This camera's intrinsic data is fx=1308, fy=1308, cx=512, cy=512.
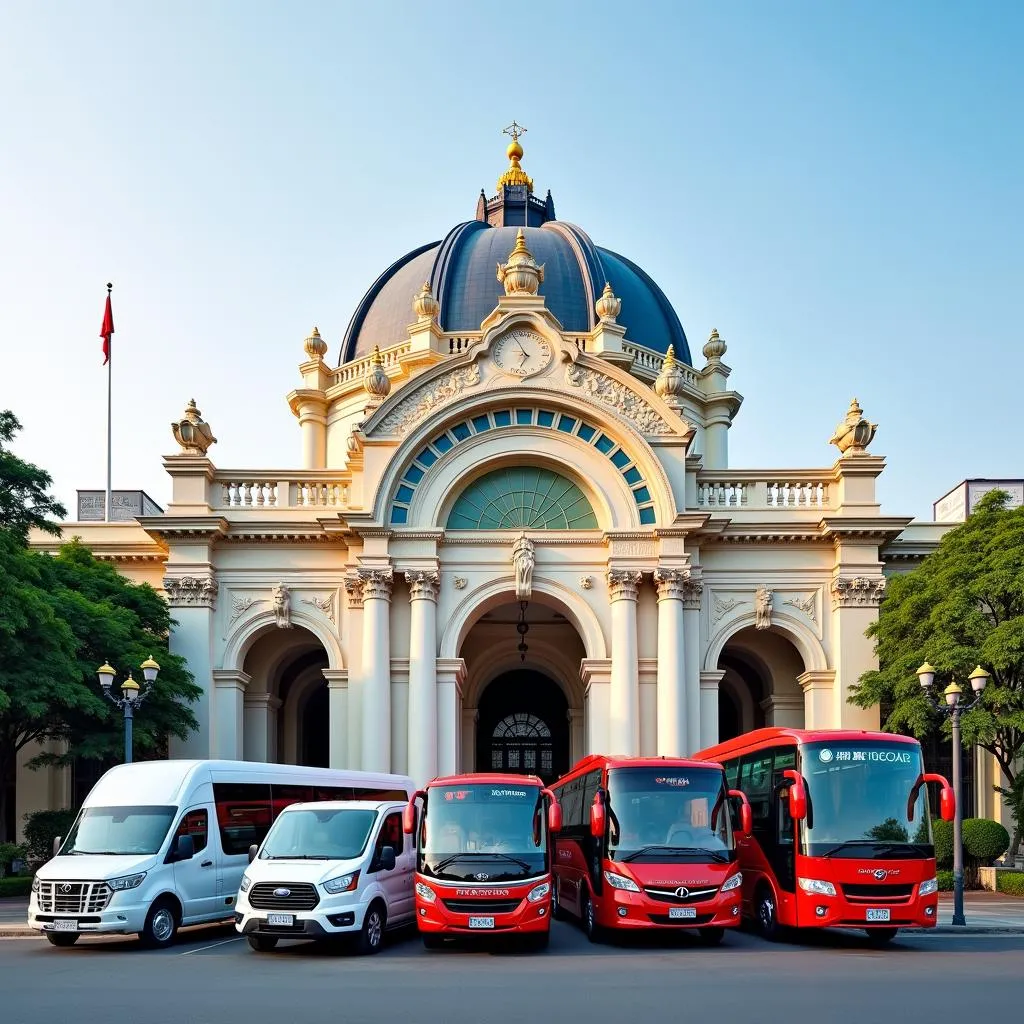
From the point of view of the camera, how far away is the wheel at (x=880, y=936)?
21547 millimetres

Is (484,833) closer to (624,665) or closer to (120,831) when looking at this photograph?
(120,831)

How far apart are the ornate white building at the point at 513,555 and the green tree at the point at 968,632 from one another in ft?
6.78

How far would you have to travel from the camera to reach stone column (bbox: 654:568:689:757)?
38.7m

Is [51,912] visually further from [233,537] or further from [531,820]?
[233,537]

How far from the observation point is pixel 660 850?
2125 centimetres

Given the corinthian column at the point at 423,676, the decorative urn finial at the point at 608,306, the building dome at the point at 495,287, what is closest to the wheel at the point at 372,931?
the corinthian column at the point at 423,676

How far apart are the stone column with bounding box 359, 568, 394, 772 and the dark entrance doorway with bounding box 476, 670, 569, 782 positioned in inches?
422

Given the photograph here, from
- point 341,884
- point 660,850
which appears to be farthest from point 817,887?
point 341,884

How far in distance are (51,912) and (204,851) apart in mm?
3232

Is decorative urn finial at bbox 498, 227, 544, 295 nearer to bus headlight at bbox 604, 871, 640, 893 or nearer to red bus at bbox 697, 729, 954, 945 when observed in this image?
red bus at bbox 697, 729, 954, 945

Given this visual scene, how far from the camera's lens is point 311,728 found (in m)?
48.2

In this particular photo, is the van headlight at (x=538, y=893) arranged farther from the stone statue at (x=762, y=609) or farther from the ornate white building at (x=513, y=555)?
the stone statue at (x=762, y=609)

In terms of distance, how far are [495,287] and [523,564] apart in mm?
16909

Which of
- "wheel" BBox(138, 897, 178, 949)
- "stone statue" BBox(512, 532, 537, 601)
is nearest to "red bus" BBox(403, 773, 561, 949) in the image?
"wheel" BBox(138, 897, 178, 949)
